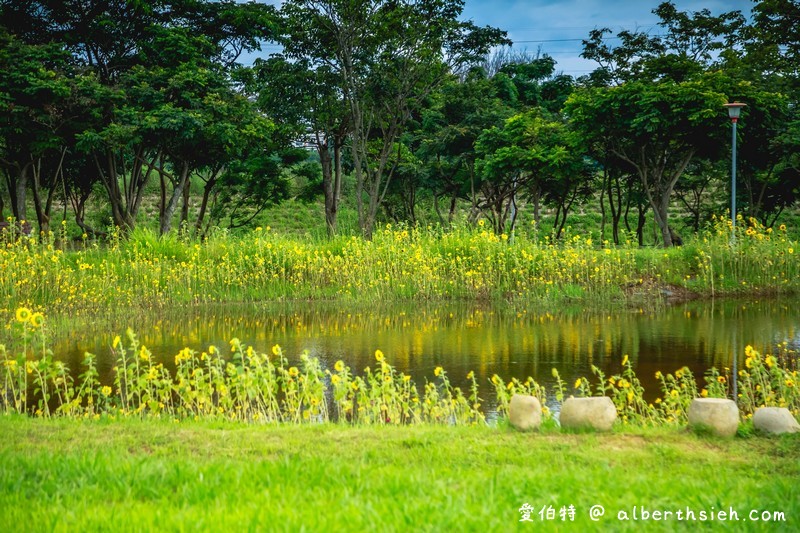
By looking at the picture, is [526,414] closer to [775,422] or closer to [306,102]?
[775,422]

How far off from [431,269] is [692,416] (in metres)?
12.3

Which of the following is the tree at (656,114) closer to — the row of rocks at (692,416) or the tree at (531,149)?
the tree at (531,149)

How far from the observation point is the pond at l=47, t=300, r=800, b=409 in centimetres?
953

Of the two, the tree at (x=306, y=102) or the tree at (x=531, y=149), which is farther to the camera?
the tree at (x=306, y=102)

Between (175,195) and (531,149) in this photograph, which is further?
(175,195)

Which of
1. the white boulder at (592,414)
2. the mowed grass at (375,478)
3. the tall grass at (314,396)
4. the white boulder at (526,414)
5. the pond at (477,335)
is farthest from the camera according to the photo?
the pond at (477,335)

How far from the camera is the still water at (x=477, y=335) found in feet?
31.3

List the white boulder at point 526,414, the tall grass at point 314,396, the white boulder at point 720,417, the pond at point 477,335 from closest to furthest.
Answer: the white boulder at point 720,417, the white boulder at point 526,414, the tall grass at point 314,396, the pond at point 477,335

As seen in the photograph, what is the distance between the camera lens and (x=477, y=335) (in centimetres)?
1189

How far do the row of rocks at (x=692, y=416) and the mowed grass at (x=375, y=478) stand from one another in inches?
4.3

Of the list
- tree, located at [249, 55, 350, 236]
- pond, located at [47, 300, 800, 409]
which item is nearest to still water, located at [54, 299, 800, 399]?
pond, located at [47, 300, 800, 409]

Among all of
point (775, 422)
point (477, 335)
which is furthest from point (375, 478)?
point (477, 335)

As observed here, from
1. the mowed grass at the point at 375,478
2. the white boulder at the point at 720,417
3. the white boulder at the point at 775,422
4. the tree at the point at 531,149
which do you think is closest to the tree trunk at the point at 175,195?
the tree at the point at 531,149

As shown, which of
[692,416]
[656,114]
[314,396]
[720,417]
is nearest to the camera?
[720,417]
